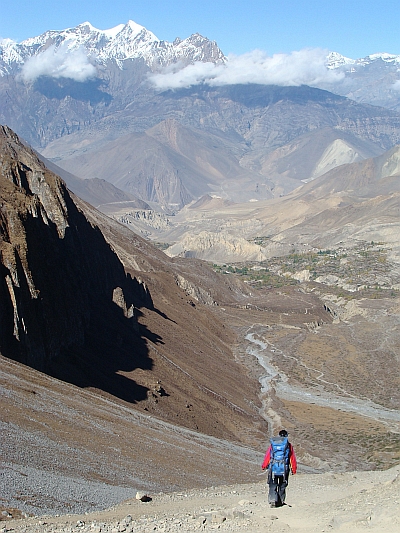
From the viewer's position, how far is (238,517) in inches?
641

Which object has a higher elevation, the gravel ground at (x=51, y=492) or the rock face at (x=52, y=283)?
the rock face at (x=52, y=283)

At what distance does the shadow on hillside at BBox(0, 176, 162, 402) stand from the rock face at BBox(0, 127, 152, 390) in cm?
6

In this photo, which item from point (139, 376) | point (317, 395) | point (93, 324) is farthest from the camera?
point (317, 395)

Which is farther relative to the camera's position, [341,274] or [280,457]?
[341,274]

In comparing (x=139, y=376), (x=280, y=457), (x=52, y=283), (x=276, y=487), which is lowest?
(x=276, y=487)

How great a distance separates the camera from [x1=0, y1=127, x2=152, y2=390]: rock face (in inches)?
1529

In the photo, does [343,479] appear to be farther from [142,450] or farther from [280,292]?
[280,292]

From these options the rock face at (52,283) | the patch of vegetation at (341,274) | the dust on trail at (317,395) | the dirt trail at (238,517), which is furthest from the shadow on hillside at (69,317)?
the patch of vegetation at (341,274)

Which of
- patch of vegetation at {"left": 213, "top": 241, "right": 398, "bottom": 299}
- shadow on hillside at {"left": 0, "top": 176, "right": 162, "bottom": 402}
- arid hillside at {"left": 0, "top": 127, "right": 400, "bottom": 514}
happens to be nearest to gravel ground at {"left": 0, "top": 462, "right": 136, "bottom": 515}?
arid hillside at {"left": 0, "top": 127, "right": 400, "bottom": 514}

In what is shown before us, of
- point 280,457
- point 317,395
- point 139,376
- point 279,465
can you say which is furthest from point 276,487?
point 317,395

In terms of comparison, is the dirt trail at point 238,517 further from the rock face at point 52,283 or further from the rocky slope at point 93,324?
the rocky slope at point 93,324

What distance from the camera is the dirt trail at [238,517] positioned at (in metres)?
14.8

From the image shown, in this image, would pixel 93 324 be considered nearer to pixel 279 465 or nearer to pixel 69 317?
pixel 69 317

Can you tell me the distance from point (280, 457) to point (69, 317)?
106ft
